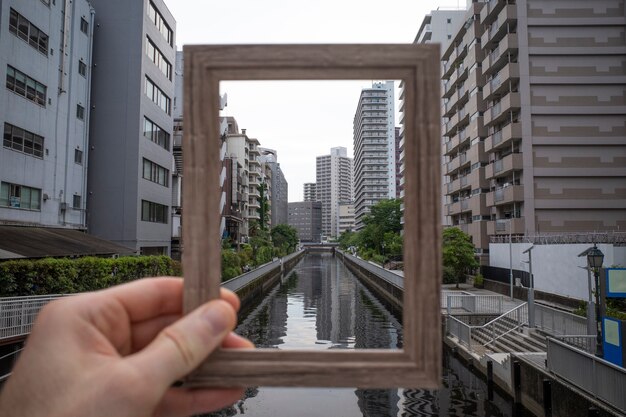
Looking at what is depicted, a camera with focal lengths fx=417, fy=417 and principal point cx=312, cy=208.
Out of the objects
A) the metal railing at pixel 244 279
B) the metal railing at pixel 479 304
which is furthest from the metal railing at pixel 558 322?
the metal railing at pixel 244 279

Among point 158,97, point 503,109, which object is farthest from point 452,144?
point 158,97

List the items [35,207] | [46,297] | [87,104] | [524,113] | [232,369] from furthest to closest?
1. [524,113]
2. [87,104]
3. [35,207]
4. [46,297]
5. [232,369]

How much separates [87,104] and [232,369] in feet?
94.5

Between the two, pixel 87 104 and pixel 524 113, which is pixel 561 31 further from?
pixel 87 104

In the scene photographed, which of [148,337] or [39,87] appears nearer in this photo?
[148,337]

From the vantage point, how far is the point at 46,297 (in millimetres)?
13961

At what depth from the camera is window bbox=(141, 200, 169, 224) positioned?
94.1ft

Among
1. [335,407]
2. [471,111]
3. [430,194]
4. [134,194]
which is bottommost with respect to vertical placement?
[335,407]

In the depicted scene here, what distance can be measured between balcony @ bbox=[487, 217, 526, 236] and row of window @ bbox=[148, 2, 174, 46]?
97.4 feet

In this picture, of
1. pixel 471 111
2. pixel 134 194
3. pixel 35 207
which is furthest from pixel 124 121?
pixel 471 111

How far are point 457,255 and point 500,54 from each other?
1780 centimetres

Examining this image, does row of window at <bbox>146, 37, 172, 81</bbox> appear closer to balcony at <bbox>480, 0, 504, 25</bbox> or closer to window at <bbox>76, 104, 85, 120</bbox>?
window at <bbox>76, 104, 85, 120</bbox>

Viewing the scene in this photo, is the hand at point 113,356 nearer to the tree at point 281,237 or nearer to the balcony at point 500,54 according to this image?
the balcony at point 500,54

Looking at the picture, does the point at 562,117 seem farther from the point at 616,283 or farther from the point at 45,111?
the point at 45,111
